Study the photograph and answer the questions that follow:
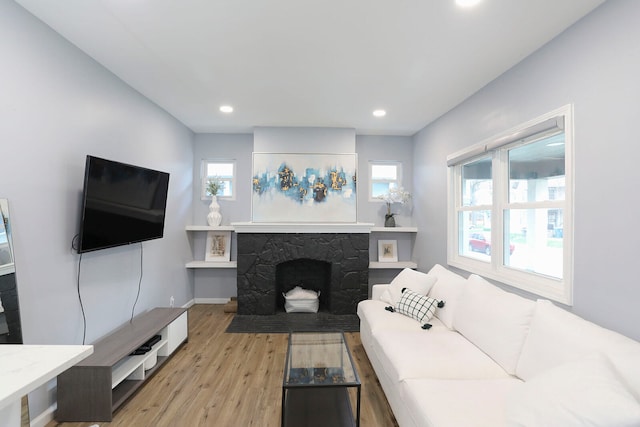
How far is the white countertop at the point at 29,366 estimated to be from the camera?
108 centimetres

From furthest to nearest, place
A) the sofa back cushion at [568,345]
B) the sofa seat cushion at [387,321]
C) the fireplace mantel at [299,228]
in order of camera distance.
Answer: the fireplace mantel at [299,228] → the sofa seat cushion at [387,321] → the sofa back cushion at [568,345]

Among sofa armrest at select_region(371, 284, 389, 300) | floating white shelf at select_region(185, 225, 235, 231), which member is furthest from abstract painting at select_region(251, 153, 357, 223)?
sofa armrest at select_region(371, 284, 389, 300)

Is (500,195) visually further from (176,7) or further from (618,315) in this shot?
(176,7)

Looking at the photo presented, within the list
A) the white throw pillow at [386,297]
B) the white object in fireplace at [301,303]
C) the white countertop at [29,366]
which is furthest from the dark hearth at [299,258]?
the white countertop at [29,366]

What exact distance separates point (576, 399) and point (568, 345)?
0.45 metres

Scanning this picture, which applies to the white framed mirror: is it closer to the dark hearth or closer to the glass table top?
the glass table top

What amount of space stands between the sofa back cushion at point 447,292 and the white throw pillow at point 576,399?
120cm

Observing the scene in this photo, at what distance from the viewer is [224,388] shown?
2404 mm

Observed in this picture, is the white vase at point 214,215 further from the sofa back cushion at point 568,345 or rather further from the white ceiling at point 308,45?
the sofa back cushion at point 568,345

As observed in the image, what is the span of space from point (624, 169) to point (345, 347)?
6.87 ft

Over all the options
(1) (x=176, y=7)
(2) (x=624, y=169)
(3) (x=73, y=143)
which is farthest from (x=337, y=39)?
(3) (x=73, y=143)

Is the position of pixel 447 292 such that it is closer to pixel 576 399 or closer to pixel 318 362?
pixel 318 362

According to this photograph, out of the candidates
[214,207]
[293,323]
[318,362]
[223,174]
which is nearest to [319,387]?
[318,362]

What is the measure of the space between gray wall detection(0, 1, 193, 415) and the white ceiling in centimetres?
22
